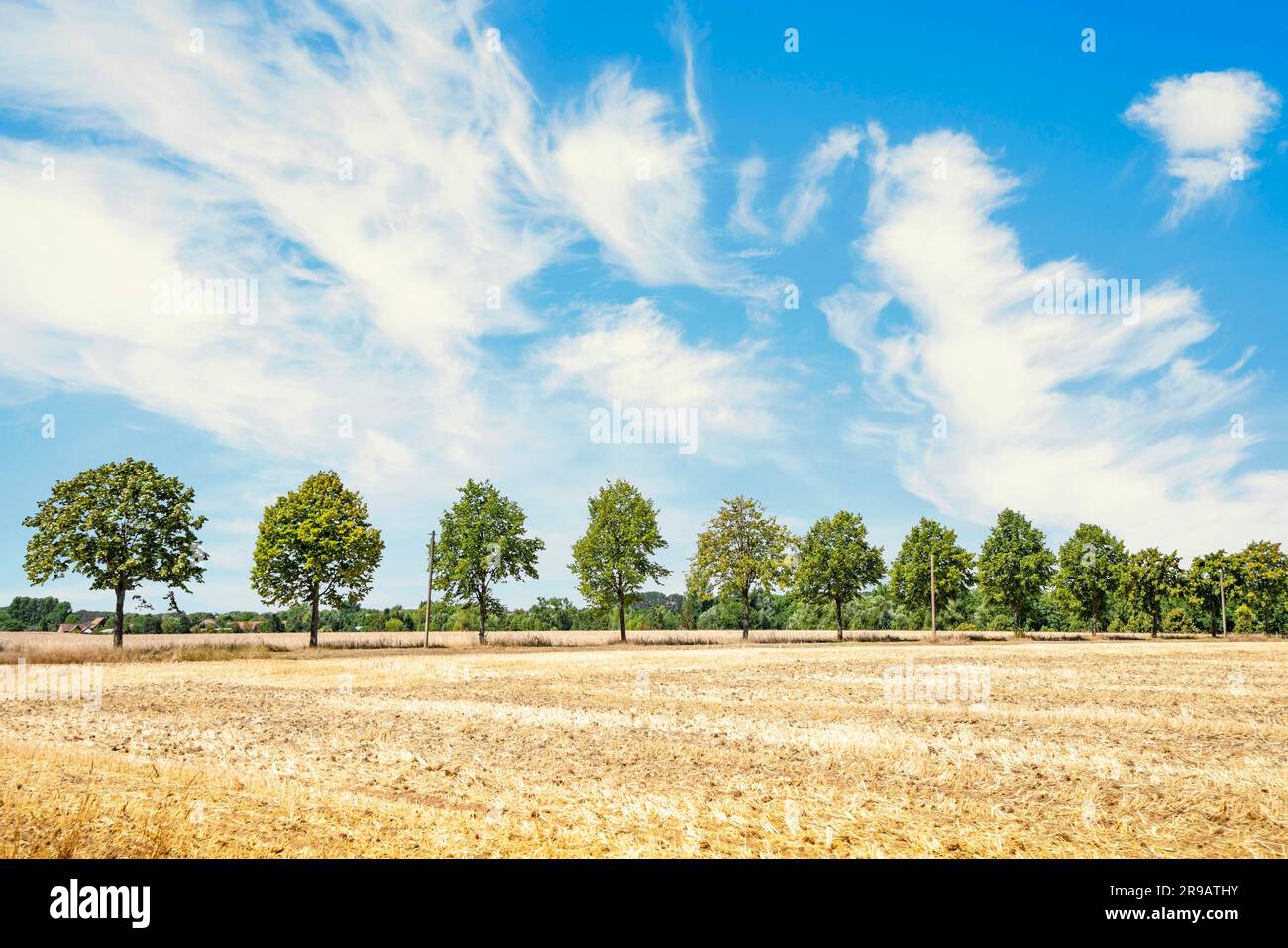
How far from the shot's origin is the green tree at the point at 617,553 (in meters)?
77.5

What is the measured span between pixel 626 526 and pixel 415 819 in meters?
67.8

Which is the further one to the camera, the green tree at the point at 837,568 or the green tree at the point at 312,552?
the green tree at the point at 837,568

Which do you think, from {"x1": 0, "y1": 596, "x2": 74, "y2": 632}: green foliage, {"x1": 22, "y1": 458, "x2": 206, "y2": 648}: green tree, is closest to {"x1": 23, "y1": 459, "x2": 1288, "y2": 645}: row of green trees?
{"x1": 22, "y1": 458, "x2": 206, "y2": 648}: green tree

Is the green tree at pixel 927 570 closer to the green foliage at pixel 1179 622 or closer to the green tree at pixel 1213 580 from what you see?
the green tree at pixel 1213 580

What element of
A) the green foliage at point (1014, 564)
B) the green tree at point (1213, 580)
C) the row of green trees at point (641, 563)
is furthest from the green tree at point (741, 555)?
the green tree at point (1213, 580)

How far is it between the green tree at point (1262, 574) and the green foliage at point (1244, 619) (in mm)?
1247

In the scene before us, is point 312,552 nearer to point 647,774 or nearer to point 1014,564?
point 647,774

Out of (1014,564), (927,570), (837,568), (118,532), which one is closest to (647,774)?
(118,532)

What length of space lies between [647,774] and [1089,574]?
110 metres

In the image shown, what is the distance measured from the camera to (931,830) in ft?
33.1

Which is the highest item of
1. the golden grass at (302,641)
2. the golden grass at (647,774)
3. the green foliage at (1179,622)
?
the golden grass at (647,774)
